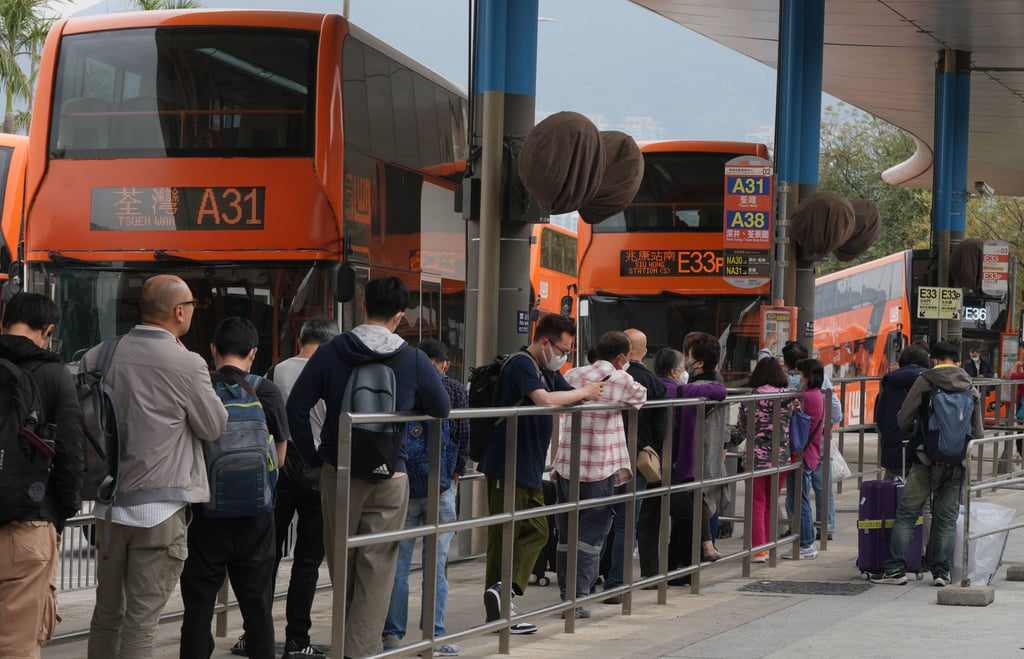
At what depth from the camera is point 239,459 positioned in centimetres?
611

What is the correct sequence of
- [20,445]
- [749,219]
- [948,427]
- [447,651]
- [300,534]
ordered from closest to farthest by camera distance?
[20,445], [447,651], [300,534], [948,427], [749,219]

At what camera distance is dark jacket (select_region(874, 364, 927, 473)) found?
38.5 feet

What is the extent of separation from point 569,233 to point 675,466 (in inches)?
1001

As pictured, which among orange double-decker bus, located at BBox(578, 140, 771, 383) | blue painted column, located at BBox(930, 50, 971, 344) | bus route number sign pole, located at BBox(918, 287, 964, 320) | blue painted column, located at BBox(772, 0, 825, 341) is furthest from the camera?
blue painted column, located at BBox(930, 50, 971, 344)

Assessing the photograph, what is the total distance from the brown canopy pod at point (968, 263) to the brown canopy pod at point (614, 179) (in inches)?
556

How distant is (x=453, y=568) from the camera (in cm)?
1080

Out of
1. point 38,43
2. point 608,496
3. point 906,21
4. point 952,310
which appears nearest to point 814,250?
point 952,310

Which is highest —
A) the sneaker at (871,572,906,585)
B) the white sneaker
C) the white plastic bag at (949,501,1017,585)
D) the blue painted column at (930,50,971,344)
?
the blue painted column at (930,50,971,344)

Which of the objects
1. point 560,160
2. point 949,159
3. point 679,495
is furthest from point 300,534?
point 949,159

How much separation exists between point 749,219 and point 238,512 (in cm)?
1002

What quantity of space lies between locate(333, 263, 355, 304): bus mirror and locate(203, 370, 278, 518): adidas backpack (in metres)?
5.85

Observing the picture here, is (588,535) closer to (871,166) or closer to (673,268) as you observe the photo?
(673,268)

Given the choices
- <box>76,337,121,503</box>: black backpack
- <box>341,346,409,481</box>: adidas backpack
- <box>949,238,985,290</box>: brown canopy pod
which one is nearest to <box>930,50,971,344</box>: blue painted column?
<box>949,238,985,290</box>: brown canopy pod

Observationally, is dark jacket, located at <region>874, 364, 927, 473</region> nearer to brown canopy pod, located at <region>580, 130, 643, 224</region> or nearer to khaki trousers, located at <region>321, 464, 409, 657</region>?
brown canopy pod, located at <region>580, 130, 643, 224</region>
